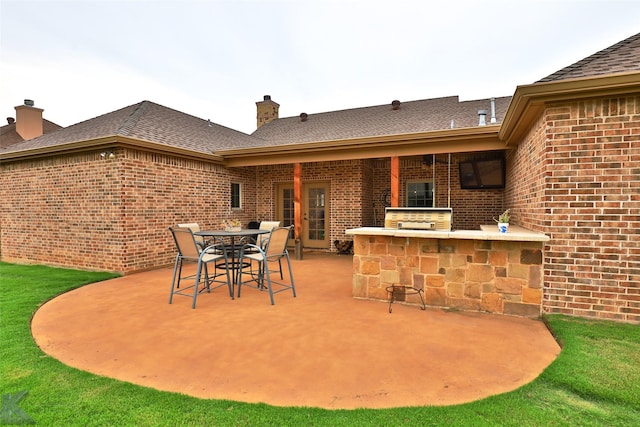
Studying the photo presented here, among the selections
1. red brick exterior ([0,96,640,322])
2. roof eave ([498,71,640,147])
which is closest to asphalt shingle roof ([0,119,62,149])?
red brick exterior ([0,96,640,322])

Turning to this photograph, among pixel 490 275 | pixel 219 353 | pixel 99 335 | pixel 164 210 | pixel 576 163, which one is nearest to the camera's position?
pixel 219 353

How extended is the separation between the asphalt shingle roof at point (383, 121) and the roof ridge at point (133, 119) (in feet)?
12.1

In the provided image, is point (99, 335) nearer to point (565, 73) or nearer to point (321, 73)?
point (565, 73)

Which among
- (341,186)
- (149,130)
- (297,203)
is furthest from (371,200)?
(149,130)

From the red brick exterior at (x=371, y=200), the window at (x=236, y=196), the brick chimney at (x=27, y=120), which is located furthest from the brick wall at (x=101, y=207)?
the brick chimney at (x=27, y=120)

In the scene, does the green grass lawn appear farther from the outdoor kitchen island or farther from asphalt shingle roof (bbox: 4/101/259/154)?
asphalt shingle roof (bbox: 4/101/259/154)

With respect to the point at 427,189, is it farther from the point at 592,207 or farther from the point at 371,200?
the point at 592,207

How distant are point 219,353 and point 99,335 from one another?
1399mm

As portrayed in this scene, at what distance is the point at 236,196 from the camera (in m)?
9.74

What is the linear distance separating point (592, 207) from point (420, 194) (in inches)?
239

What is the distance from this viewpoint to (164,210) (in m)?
6.96

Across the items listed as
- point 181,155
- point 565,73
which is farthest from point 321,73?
point 565,73

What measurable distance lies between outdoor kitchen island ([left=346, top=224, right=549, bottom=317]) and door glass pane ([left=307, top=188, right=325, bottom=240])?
5496 mm

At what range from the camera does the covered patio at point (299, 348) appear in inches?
85.1
